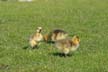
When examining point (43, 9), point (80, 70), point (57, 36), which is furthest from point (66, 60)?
point (43, 9)

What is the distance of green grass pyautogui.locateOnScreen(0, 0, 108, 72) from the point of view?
1243cm

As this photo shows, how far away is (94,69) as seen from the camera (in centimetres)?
1201

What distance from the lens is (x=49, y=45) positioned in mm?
16094

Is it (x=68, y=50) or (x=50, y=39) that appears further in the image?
(x=50, y=39)

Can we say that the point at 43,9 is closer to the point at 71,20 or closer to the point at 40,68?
the point at 71,20

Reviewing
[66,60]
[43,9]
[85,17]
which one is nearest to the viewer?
[66,60]

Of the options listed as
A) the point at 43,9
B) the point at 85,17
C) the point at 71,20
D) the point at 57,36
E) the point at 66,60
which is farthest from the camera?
the point at 43,9

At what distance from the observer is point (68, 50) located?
43.3 feet

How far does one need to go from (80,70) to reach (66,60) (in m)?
1.27

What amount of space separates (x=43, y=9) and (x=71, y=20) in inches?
248

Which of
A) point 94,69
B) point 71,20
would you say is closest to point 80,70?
point 94,69

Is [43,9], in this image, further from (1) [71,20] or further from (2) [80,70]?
(2) [80,70]

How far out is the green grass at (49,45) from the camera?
12.4m

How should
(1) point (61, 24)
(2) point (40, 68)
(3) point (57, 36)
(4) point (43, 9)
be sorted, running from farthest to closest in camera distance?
(4) point (43, 9) → (1) point (61, 24) → (3) point (57, 36) → (2) point (40, 68)
